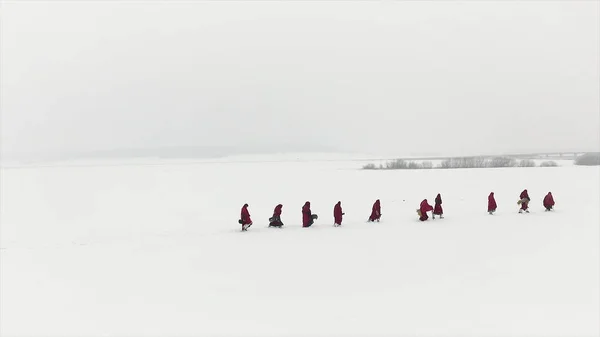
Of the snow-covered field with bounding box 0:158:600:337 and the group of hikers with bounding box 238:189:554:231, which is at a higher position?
the group of hikers with bounding box 238:189:554:231

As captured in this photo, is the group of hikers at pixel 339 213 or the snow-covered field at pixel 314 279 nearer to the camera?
the snow-covered field at pixel 314 279

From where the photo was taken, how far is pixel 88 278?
31.7ft

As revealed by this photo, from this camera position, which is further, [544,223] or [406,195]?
[406,195]

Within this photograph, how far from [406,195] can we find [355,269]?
68.6 feet

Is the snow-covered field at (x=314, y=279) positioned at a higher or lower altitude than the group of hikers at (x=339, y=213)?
lower

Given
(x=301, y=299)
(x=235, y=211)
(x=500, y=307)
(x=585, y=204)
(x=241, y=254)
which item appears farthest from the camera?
(x=235, y=211)

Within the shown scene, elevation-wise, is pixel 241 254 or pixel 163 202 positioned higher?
pixel 163 202

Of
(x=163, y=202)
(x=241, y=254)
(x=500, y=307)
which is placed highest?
(x=163, y=202)

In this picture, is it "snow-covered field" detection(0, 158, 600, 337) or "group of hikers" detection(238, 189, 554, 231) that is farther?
"group of hikers" detection(238, 189, 554, 231)

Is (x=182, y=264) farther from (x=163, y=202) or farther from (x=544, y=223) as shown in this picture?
(x=163, y=202)

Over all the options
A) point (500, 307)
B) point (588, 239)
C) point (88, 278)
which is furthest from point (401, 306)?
point (588, 239)

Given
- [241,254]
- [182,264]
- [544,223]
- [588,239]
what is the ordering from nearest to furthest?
[182,264] < [241,254] < [588,239] < [544,223]

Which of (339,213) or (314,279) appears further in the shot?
(339,213)

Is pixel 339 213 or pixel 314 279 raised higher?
pixel 339 213
